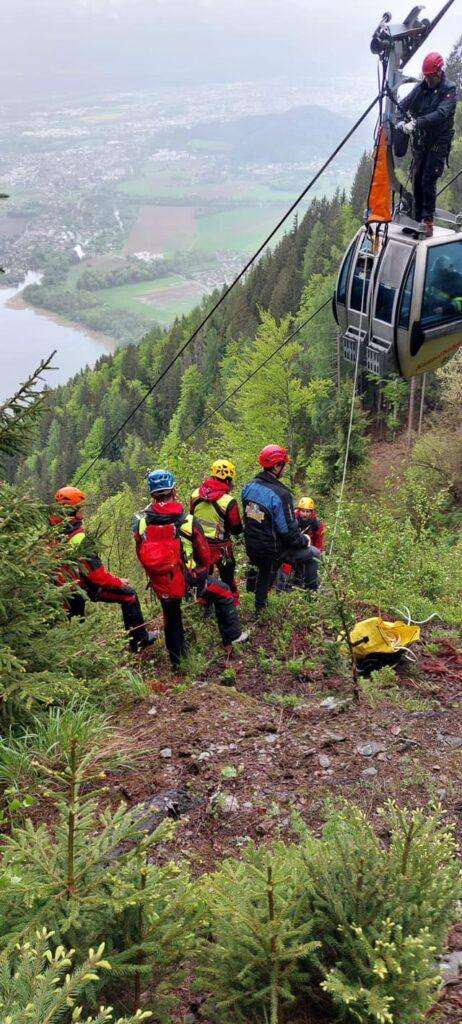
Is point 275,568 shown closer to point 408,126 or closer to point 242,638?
point 242,638

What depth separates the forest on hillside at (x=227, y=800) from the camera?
2.28m

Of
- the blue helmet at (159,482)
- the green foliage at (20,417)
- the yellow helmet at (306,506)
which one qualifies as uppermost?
the green foliage at (20,417)

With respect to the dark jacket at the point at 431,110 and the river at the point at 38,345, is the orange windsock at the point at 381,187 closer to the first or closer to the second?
the dark jacket at the point at 431,110

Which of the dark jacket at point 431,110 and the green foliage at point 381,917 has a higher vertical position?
the dark jacket at point 431,110

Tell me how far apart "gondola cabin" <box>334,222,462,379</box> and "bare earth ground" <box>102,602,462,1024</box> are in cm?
426

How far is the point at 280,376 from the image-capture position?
29016mm

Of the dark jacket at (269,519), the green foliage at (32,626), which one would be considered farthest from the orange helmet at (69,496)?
the dark jacket at (269,519)

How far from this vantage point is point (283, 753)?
4.91 m

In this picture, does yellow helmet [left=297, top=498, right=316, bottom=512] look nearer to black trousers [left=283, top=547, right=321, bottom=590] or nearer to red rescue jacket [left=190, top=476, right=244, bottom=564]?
black trousers [left=283, top=547, right=321, bottom=590]

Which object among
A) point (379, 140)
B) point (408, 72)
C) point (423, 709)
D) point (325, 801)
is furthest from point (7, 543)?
point (408, 72)

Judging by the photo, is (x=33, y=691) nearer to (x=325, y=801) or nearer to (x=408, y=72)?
(x=325, y=801)

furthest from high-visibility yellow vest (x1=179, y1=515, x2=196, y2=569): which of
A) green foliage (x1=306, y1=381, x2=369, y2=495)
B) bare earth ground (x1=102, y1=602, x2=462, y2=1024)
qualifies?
green foliage (x1=306, y1=381, x2=369, y2=495)

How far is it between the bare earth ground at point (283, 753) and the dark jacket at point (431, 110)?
20.9ft

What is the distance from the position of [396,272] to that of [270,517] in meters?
3.62
